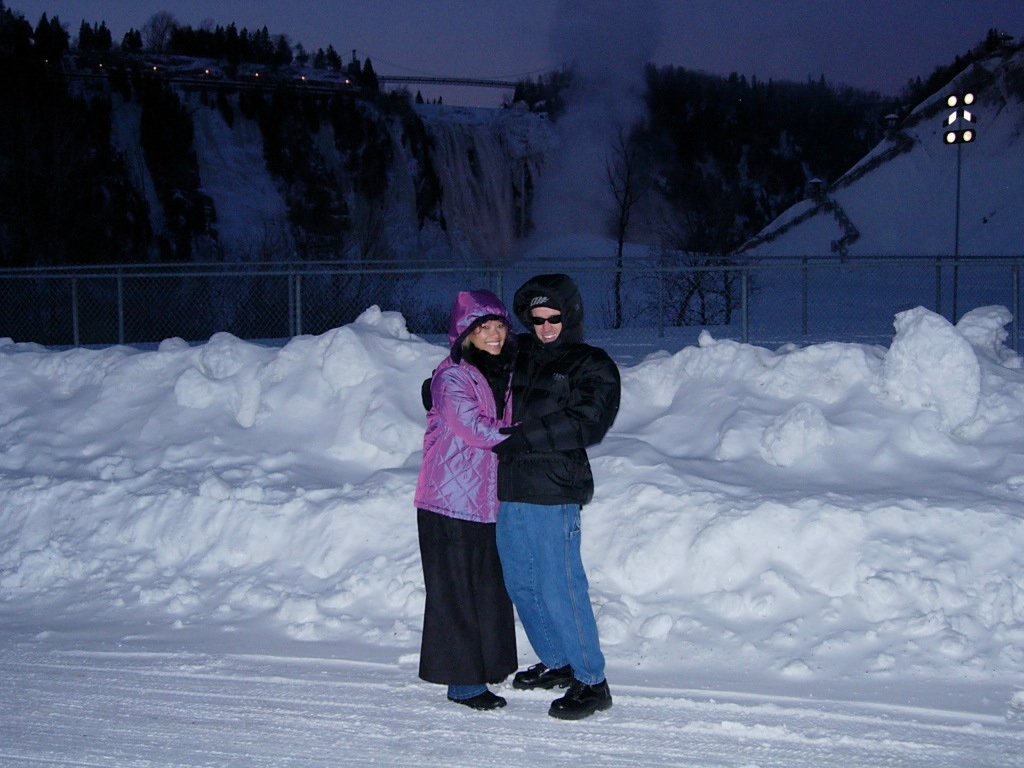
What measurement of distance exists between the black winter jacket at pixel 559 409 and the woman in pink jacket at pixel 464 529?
0.44 feet

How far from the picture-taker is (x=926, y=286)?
21281 millimetres

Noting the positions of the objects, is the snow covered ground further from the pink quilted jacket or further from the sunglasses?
the sunglasses

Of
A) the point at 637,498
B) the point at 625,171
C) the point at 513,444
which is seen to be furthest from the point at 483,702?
the point at 625,171

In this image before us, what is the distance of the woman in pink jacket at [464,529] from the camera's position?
4188mm

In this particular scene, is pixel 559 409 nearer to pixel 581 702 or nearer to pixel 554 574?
pixel 554 574

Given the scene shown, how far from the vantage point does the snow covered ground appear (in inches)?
157

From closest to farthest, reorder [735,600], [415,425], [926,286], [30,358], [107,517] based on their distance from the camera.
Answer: [735,600], [107,517], [415,425], [30,358], [926,286]

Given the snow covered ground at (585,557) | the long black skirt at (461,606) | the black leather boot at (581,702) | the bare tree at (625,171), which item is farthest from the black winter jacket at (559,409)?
the bare tree at (625,171)

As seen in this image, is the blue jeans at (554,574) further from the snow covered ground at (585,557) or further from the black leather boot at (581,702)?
the snow covered ground at (585,557)

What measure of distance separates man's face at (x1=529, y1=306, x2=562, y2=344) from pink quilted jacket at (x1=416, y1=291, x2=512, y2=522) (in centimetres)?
14

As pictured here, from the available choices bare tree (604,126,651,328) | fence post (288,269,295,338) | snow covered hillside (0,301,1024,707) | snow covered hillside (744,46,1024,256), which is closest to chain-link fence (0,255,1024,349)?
fence post (288,269,295,338)

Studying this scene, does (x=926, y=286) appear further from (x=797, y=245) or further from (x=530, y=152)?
(x=530, y=152)

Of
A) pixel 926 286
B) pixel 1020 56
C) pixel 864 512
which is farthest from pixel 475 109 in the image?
pixel 864 512

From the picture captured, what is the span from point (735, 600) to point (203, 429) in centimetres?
427
